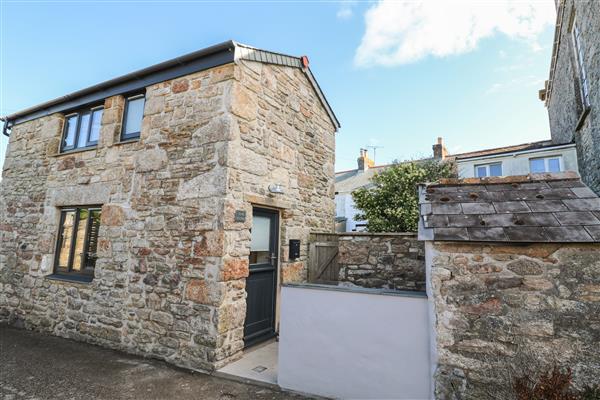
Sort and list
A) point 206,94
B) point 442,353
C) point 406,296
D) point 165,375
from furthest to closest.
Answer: point 206,94, point 165,375, point 406,296, point 442,353

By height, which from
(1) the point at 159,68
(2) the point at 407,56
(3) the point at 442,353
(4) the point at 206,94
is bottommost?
(3) the point at 442,353

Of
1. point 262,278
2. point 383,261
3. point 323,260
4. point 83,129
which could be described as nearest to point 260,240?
point 262,278

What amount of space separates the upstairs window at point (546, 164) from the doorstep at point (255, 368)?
44.0 ft

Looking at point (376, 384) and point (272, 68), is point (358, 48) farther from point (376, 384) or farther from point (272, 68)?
point (376, 384)

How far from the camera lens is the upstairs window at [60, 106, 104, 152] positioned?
622cm

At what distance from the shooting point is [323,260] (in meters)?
6.31

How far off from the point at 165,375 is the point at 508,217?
4694 millimetres

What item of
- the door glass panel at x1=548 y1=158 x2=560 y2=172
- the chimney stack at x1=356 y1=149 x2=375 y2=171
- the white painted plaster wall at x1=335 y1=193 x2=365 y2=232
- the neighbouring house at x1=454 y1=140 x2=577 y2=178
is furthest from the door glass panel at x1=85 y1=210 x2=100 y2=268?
the chimney stack at x1=356 y1=149 x2=375 y2=171

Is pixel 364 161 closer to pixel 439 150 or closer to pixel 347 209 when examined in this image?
pixel 347 209

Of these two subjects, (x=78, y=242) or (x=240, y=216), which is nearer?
(x=240, y=216)

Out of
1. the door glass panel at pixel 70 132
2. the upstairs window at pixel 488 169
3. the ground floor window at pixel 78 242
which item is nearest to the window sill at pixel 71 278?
the ground floor window at pixel 78 242

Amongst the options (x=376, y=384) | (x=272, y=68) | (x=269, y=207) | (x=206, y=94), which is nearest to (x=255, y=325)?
(x=269, y=207)

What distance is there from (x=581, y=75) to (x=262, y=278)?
7893 mm

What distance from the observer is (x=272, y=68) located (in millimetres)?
5574
